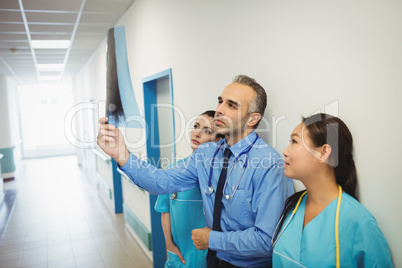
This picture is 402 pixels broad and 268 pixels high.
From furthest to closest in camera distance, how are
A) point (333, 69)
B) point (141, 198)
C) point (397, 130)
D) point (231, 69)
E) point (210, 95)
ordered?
point (141, 198)
point (210, 95)
point (231, 69)
point (333, 69)
point (397, 130)

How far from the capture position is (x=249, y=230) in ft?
4.68

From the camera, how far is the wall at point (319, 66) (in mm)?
1106

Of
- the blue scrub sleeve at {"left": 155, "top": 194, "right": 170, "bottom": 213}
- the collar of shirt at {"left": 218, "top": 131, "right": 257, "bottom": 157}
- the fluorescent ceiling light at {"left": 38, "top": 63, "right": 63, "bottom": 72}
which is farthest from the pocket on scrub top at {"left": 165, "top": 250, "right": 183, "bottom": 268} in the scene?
the fluorescent ceiling light at {"left": 38, "top": 63, "right": 63, "bottom": 72}

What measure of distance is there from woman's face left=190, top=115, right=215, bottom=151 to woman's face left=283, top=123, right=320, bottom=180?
918mm

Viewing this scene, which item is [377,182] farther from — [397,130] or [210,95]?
[210,95]

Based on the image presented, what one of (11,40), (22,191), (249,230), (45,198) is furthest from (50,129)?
(249,230)

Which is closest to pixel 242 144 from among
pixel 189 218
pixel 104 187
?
pixel 189 218

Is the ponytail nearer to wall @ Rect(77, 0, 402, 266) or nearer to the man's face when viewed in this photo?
wall @ Rect(77, 0, 402, 266)

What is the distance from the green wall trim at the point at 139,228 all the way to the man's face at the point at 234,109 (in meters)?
2.62

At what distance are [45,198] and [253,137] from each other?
6556mm

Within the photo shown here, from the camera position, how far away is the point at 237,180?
61.5 inches

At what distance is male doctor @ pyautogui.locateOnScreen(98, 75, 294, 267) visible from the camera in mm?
1425

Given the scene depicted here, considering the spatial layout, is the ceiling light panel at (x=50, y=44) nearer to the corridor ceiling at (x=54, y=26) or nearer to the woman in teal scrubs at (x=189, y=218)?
the corridor ceiling at (x=54, y=26)

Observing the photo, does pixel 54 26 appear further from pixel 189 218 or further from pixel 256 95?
pixel 256 95
